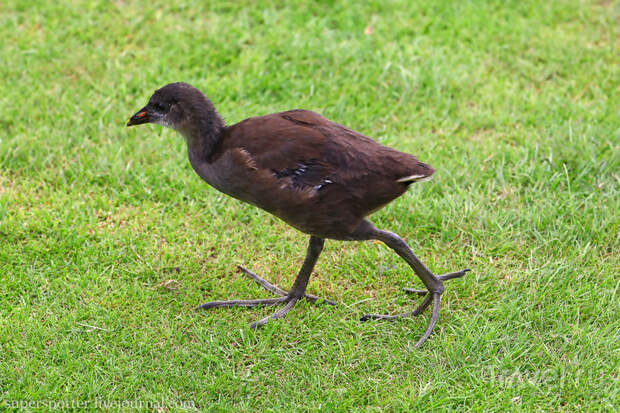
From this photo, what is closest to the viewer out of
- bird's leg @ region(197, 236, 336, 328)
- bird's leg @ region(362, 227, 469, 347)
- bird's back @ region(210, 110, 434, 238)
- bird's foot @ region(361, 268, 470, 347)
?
bird's back @ region(210, 110, 434, 238)

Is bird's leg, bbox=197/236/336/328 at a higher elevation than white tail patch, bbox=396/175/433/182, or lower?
lower

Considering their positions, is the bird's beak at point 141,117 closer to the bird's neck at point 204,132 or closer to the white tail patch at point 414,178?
the bird's neck at point 204,132

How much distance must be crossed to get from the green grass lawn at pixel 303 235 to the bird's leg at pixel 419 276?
9 cm

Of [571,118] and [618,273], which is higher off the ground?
[571,118]

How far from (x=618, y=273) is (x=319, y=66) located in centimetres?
318

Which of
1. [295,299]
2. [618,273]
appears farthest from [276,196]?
[618,273]

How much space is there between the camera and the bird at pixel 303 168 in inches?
144

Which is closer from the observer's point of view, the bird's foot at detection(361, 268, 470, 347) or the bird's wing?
the bird's wing

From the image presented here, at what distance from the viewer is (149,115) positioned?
4129 mm

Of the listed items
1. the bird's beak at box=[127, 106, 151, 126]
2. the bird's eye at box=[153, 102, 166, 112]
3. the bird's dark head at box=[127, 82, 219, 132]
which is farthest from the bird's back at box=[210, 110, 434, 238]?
the bird's beak at box=[127, 106, 151, 126]

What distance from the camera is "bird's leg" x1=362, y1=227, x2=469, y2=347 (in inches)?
152

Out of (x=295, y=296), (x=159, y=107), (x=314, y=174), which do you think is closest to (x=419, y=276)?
(x=295, y=296)

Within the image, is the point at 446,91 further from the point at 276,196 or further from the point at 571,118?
the point at 276,196

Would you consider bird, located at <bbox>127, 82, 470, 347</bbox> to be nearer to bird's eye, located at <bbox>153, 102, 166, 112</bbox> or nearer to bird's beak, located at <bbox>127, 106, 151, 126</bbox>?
bird's eye, located at <bbox>153, 102, 166, 112</bbox>
